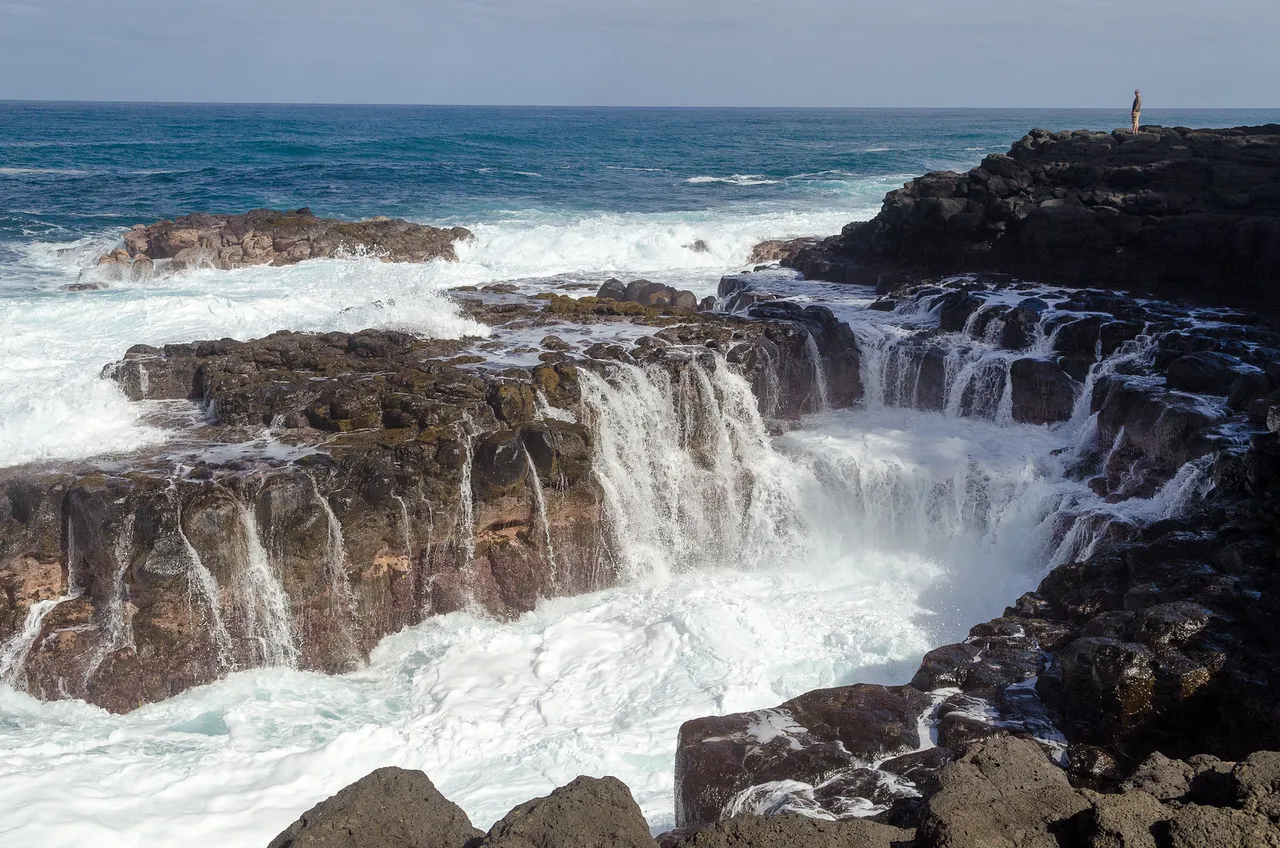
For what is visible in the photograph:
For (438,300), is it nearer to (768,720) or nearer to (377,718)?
(377,718)

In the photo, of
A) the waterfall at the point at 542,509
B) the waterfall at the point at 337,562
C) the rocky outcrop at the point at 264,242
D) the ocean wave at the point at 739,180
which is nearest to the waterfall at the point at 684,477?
the waterfall at the point at 542,509

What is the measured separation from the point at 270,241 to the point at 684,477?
17147 mm

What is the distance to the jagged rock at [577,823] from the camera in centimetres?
514

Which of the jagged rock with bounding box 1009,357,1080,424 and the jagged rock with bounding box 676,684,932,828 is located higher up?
the jagged rock with bounding box 1009,357,1080,424

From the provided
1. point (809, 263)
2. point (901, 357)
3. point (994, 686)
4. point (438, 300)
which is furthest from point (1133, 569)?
point (809, 263)

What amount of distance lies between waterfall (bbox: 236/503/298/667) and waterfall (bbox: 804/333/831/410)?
9613mm

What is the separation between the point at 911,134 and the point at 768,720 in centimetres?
8560

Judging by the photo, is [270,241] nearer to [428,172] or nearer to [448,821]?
[428,172]

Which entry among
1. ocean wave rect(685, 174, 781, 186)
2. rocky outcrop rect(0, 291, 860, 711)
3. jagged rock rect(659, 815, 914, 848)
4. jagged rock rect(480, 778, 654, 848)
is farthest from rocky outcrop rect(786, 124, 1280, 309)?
Result: ocean wave rect(685, 174, 781, 186)

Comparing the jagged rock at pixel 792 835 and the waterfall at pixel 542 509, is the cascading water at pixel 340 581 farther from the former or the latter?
the jagged rock at pixel 792 835

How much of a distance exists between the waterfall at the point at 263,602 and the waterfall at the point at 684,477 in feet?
14.5

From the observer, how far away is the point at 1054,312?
58.3ft

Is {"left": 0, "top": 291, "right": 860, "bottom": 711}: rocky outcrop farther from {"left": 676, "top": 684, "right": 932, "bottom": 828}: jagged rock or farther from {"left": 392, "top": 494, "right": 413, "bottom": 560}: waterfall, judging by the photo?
{"left": 676, "top": 684, "right": 932, "bottom": 828}: jagged rock

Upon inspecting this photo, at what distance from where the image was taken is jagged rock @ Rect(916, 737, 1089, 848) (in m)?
5.17
